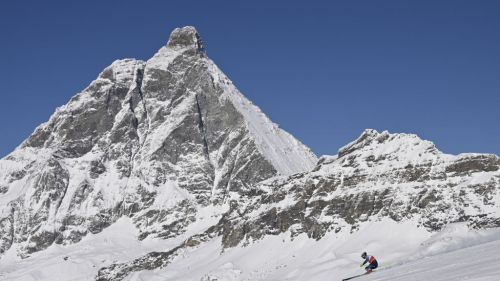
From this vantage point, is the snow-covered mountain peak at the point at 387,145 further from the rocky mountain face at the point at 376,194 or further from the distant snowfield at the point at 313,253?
the distant snowfield at the point at 313,253

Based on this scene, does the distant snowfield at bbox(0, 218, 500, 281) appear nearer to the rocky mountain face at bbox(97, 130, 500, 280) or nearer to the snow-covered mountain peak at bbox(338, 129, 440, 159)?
the rocky mountain face at bbox(97, 130, 500, 280)

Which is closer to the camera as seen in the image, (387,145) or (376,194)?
(376,194)

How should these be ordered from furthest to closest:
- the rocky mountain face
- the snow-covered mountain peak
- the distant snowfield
Answer: the snow-covered mountain peak
the rocky mountain face
the distant snowfield

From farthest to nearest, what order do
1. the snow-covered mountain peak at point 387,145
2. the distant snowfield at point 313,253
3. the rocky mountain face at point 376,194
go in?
the snow-covered mountain peak at point 387,145, the rocky mountain face at point 376,194, the distant snowfield at point 313,253

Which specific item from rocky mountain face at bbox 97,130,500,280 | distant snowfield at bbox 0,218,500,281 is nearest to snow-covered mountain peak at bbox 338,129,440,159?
rocky mountain face at bbox 97,130,500,280

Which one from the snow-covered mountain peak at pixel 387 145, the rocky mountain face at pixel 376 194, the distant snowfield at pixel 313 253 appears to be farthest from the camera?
the snow-covered mountain peak at pixel 387 145

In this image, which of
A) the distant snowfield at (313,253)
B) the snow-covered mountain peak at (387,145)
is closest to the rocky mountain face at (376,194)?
the snow-covered mountain peak at (387,145)

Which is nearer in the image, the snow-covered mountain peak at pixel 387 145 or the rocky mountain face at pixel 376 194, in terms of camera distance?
the rocky mountain face at pixel 376 194

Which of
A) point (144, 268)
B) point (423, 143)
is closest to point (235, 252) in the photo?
point (144, 268)

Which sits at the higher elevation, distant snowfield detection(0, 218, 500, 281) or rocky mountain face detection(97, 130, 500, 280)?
rocky mountain face detection(97, 130, 500, 280)

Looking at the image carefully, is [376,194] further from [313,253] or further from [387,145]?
[313,253]

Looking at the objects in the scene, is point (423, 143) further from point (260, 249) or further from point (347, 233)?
point (260, 249)

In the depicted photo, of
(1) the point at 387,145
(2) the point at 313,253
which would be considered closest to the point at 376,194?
(1) the point at 387,145

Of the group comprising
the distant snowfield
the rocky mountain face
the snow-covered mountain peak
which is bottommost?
the distant snowfield
